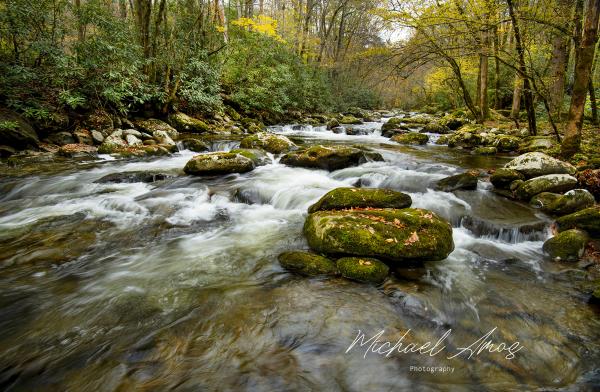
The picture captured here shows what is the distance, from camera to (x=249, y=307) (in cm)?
323

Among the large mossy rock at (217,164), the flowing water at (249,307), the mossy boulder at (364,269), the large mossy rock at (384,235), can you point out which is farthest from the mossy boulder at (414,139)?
the mossy boulder at (364,269)

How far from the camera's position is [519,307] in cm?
332

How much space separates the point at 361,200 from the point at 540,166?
14.9 ft

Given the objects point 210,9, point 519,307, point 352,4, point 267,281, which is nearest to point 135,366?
point 267,281

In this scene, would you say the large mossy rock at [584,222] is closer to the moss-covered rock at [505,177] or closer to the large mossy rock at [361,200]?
the moss-covered rock at [505,177]

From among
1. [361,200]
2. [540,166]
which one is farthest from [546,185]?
[361,200]

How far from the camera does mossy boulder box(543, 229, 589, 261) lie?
13.9 feet

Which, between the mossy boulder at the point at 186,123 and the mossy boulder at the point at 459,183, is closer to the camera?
the mossy boulder at the point at 459,183

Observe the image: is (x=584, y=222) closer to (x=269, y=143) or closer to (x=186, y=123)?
(x=269, y=143)

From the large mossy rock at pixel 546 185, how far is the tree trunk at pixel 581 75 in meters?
2.00

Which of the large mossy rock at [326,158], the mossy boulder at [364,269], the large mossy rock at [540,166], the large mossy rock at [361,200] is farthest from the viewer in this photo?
the large mossy rock at [326,158]

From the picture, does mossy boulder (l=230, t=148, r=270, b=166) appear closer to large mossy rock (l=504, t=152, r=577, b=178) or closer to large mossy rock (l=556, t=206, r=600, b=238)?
large mossy rock (l=504, t=152, r=577, b=178)

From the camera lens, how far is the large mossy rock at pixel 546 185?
233 inches

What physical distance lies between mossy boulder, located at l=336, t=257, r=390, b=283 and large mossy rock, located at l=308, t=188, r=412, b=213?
128cm
